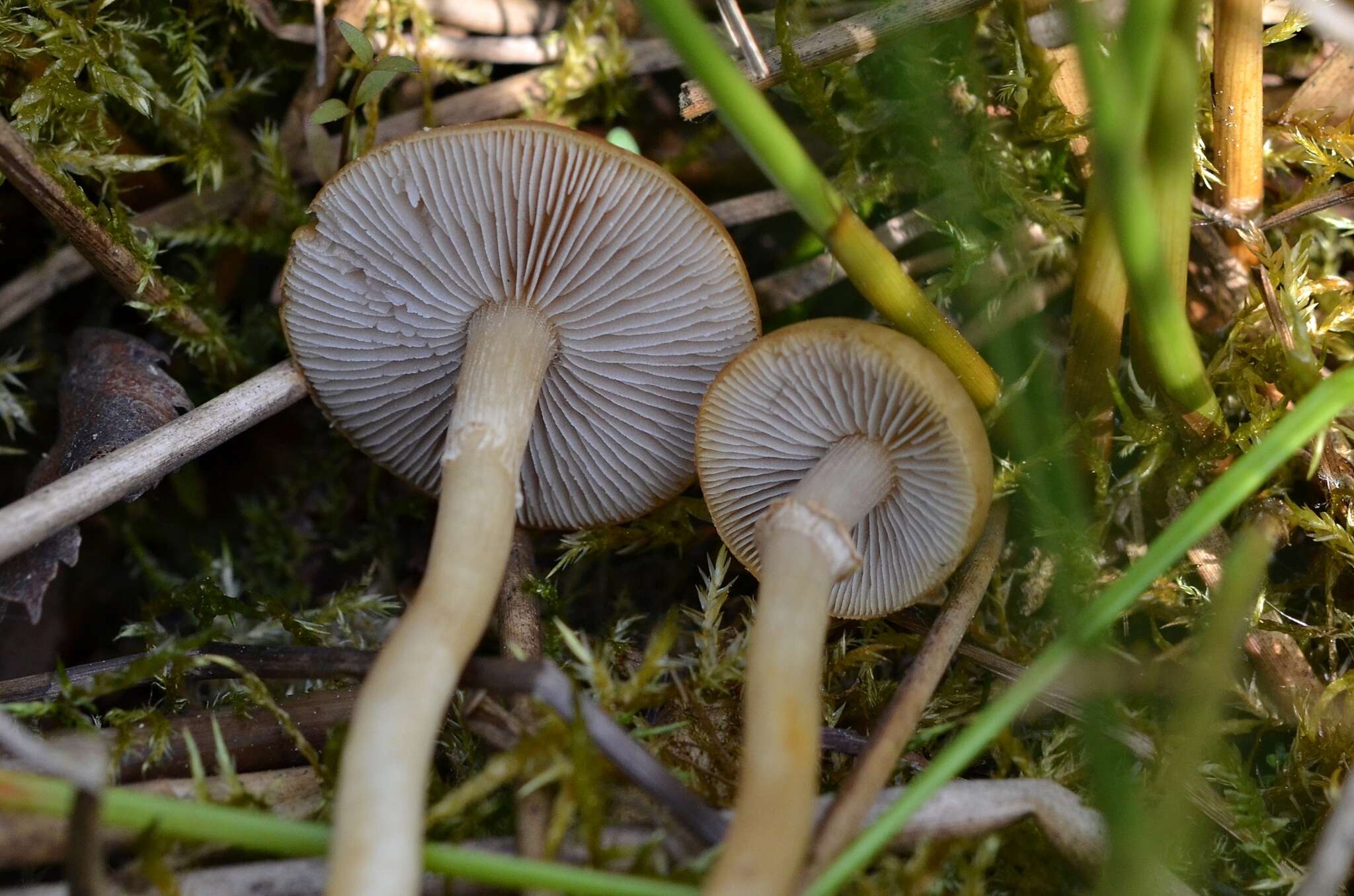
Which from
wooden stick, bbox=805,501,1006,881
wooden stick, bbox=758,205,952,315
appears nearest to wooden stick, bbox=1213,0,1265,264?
wooden stick, bbox=758,205,952,315

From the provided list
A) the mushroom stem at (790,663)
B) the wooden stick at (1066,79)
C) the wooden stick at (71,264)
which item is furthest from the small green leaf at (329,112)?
the wooden stick at (1066,79)

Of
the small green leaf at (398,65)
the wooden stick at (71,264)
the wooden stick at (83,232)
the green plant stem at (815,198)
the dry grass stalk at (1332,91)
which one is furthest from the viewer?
the wooden stick at (71,264)

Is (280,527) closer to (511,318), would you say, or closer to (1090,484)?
(511,318)

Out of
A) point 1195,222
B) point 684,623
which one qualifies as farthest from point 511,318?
point 1195,222

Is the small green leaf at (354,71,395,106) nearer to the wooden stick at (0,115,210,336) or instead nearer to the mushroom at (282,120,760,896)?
the mushroom at (282,120,760,896)

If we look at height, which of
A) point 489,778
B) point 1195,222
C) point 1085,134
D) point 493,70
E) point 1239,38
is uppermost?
point 493,70

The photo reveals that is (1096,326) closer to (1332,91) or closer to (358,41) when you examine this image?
(1332,91)

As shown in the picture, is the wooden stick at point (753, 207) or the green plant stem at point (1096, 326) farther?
the wooden stick at point (753, 207)

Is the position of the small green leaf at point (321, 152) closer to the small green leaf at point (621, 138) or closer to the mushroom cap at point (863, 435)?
the small green leaf at point (621, 138)
